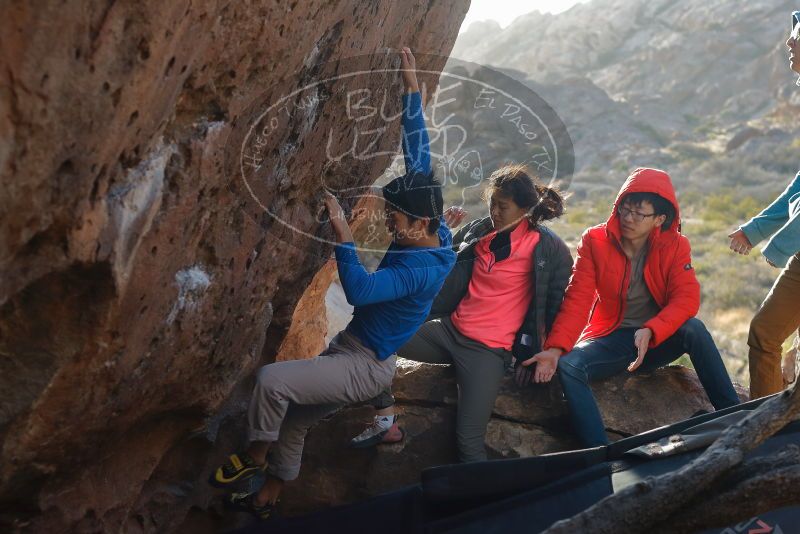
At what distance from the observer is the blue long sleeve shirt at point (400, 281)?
3764mm

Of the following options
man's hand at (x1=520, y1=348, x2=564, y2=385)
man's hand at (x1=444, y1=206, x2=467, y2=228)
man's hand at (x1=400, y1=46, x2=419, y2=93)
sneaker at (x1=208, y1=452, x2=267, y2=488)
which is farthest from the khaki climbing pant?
sneaker at (x1=208, y1=452, x2=267, y2=488)

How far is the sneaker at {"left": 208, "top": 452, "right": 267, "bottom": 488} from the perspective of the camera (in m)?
4.04

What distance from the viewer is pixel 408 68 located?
4785mm

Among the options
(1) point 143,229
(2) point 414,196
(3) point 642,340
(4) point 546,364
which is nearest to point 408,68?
(2) point 414,196

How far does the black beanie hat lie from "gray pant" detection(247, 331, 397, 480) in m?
0.77

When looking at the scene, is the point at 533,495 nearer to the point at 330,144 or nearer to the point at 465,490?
the point at 465,490

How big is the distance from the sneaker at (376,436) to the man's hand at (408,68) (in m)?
1.91

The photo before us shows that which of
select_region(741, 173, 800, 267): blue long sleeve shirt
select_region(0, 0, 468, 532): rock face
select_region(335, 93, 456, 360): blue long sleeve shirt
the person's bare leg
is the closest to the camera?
select_region(0, 0, 468, 532): rock face

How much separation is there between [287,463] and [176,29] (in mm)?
2392

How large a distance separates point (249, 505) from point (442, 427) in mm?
1249

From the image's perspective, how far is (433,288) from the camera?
4078 mm

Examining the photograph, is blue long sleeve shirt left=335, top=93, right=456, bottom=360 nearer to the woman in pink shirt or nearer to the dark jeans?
the woman in pink shirt

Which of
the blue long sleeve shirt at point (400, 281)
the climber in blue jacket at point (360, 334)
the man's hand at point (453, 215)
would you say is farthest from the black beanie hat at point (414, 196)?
the man's hand at point (453, 215)

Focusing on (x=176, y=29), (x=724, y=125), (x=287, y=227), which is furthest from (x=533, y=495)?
(x=724, y=125)
